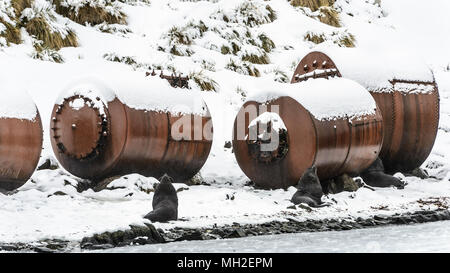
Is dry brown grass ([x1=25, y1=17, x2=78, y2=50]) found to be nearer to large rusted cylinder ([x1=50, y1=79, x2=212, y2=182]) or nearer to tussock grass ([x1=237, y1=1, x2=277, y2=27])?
large rusted cylinder ([x1=50, y1=79, x2=212, y2=182])

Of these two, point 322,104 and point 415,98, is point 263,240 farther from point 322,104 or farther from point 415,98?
point 415,98

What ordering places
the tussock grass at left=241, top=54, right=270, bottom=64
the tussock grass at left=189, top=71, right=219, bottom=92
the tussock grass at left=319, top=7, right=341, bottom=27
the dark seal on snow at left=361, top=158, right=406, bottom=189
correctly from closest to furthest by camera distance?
the dark seal on snow at left=361, top=158, right=406, bottom=189 → the tussock grass at left=189, top=71, right=219, bottom=92 → the tussock grass at left=241, top=54, right=270, bottom=64 → the tussock grass at left=319, top=7, right=341, bottom=27

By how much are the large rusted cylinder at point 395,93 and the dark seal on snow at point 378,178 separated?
1.89 ft

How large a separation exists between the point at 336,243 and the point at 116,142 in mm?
4575

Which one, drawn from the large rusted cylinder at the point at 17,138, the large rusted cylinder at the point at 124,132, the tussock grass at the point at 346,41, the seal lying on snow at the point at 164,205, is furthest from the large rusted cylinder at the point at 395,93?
the tussock grass at the point at 346,41

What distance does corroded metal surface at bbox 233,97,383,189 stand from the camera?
1123 centimetres

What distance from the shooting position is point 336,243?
786 cm

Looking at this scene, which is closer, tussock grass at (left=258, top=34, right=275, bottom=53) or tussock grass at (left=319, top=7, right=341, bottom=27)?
tussock grass at (left=258, top=34, right=275, bottom=53)

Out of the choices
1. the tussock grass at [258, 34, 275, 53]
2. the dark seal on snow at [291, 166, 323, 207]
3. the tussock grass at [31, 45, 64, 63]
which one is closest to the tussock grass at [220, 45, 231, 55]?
the tussock grass at [258, 34, 275, 53]

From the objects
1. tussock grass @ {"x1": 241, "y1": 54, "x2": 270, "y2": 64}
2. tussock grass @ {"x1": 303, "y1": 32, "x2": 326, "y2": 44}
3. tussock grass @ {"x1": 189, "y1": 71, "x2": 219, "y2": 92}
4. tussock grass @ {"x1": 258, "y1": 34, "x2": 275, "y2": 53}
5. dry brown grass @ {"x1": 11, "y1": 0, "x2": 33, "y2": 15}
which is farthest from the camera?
tussock grass @ {"x1": 303, "y1": 32, "x2": 326, "y2": 44}

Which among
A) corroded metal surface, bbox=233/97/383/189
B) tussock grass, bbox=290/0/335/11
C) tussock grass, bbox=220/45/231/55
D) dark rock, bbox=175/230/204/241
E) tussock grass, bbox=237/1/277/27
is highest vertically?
tussock grass, bbox=290/0/335/11

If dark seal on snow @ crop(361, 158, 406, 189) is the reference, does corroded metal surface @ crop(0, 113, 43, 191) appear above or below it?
above

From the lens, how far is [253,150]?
471 inches

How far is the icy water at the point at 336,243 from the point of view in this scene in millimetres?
7422
